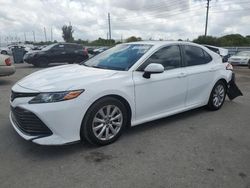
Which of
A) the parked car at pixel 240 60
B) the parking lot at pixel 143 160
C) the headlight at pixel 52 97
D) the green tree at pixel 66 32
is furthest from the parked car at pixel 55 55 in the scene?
the green tree at pixel 66 32

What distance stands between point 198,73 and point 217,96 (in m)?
1.00

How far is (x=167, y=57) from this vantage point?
4582 mm

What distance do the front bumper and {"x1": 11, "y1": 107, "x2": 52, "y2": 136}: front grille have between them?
31 millimetres

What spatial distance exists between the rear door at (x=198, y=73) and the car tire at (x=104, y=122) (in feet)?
5.36

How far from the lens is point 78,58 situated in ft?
57.2

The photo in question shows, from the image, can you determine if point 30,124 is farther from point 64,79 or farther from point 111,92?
point 111,92

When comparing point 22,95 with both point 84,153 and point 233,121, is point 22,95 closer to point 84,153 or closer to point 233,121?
point 84,153

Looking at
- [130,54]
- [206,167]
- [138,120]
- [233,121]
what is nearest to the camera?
[206,167]

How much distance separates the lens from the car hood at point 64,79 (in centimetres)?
342

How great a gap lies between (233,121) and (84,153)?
3006 mm

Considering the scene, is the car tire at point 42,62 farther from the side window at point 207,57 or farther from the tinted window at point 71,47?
the side window at point 207,57

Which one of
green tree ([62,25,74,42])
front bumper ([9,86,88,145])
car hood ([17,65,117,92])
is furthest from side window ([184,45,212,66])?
green tree ([62,25,74,42])

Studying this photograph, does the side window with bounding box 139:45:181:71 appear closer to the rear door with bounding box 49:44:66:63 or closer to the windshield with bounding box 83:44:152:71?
the windshield with bounding box 83:44:152:71

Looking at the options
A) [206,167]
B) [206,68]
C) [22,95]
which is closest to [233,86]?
[206,68]
